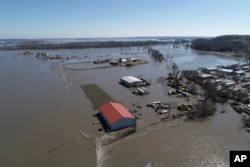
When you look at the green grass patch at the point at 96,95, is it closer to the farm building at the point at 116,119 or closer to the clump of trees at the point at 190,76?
the farm building at the point at 116,119

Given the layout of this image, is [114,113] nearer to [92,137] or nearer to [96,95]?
[92,137]

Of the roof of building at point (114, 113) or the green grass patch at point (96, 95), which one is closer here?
the roof of building at point (114, 113)

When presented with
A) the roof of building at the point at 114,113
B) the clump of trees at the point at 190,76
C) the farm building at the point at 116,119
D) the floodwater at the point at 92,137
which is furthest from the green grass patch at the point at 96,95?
the clump of trees at the point at 190,76

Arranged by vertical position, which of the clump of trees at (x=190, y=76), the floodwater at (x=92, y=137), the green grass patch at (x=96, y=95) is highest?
the clump of trees at (x=190, y=76)

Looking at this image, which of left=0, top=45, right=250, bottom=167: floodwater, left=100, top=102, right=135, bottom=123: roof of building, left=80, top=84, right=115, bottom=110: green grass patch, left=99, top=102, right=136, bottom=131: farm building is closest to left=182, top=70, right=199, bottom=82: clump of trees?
left=0, top=45, right=250, bottom=167: floodwater

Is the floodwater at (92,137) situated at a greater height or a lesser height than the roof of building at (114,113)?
lesser

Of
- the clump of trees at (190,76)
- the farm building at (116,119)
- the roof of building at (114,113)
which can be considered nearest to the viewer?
the farm building at (116,119)

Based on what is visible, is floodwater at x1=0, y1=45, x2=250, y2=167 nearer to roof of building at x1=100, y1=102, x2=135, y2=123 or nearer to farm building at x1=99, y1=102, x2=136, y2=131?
farm building at x1=99, y1=102, x2=136, y2=131

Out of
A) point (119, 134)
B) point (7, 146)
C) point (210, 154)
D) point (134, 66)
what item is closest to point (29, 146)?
point (7, 146)

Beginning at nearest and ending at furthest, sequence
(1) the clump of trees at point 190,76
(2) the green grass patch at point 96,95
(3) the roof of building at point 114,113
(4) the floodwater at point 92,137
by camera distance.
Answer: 1. (4) the floodwater at point 92,137
2. (3) the roof of building at point 114,113
3. (2) the green grass patch at point 96,95
4. (1) the clump of trees at point 190,76
